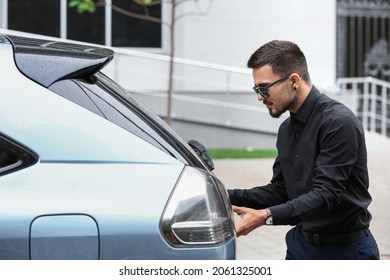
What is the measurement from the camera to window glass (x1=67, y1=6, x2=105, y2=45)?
14844 mm

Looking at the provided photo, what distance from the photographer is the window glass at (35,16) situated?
14570 millimetres

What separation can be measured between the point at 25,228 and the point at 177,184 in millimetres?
576

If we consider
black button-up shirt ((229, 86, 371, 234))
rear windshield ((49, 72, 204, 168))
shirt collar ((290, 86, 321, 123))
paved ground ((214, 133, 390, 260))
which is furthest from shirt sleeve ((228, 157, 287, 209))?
paved ground ((214, 133, 390, 260))

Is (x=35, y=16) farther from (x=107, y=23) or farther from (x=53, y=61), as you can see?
(x=53, y=61)

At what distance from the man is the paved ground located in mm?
3290

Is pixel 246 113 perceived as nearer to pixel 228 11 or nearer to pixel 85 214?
pixel 228 11

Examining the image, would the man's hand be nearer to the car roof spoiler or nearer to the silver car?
the silver car

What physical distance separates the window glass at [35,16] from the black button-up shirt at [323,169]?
11.2m

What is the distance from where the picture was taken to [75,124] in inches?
125

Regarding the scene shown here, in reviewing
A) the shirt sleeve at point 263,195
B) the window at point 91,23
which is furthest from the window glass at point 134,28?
the shirt sleeve at point 263,195

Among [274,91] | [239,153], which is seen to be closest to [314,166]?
[274,91]

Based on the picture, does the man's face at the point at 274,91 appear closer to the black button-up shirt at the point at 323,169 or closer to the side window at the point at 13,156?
the black button-up shirt at the point at 323,169

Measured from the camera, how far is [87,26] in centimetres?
1497
